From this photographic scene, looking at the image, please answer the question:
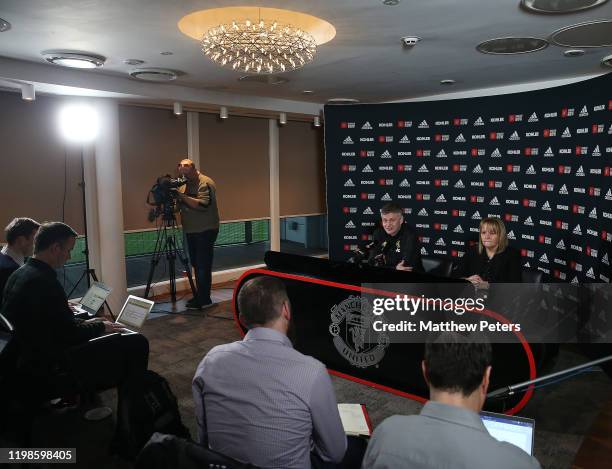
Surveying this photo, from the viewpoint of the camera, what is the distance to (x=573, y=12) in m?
3.05

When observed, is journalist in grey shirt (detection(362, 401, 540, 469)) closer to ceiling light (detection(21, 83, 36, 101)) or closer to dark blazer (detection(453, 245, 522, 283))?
dark blazer (detection(453, 245, 522, 283))

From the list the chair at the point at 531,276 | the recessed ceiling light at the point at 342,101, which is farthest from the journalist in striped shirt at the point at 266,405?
the recessed ceiling light at the point at 342,101

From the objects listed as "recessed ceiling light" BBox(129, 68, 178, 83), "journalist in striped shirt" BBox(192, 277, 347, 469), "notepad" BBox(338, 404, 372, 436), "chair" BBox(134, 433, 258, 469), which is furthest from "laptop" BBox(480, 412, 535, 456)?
"recessed ceiling light" BBox(129, 68, 178, 83)

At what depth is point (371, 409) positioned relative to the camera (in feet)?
10.6

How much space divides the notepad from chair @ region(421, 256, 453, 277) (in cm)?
219

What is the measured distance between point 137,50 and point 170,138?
233 centimetres

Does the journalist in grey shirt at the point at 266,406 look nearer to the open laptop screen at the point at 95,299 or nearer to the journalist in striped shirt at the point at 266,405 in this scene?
the journalist in striped shirt at the point at 266,405

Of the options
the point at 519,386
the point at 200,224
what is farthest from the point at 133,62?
the point at 519,386

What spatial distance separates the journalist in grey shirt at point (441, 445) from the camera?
3.69 feet

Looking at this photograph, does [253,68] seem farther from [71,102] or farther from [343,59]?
[71,102]

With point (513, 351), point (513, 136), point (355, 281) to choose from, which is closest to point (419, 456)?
point (513, 351)

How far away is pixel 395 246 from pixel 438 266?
470mm

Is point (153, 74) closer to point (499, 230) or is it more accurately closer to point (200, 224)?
point (200, 224)

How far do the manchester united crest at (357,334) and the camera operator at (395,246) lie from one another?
956 mm
